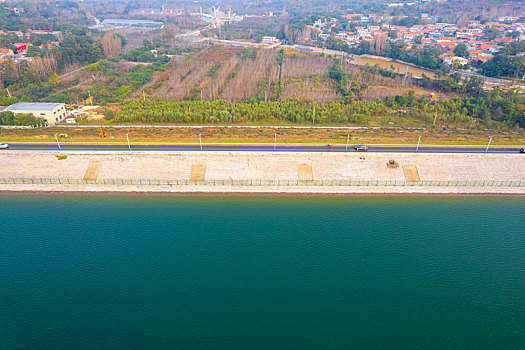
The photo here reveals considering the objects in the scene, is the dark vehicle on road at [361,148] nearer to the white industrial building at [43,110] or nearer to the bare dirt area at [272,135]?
the bare dirt area at [272,135]

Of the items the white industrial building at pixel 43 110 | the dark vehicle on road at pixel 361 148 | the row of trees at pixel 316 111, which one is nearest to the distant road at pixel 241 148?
the dark vehicle on road at pixel 361 148

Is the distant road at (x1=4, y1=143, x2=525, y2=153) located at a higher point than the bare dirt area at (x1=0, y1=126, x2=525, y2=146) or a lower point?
higher

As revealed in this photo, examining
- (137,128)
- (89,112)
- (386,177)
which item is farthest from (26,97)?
(386,177)

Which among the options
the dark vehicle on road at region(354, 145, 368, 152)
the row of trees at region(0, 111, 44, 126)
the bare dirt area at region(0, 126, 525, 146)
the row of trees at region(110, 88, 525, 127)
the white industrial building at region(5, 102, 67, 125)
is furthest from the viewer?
the row of trees at region(110, 88, 525, 127)

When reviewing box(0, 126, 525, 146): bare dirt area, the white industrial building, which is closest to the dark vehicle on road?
box(0, 126, 525, 146): bare dirt area

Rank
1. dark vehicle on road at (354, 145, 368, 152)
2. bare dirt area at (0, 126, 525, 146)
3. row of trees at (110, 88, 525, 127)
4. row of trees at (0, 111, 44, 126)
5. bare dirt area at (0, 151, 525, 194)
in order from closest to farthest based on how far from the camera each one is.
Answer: bare dirt area at (0, 151, 525, 194) < dark vehicle on road at (354, 145, 368, 152) < bare dirt area at (0, 126, 525, 146) < row of trees at (0, 111, 44, 126) < row of trees at (110, 88, 525, 127)

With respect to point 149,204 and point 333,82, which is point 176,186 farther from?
point 333,82

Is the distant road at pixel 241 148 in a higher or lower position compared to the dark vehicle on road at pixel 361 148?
lower

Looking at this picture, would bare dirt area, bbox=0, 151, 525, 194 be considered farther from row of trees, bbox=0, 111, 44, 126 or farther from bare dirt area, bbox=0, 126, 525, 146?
row of trees, bbox=0, 111, 44, 126
